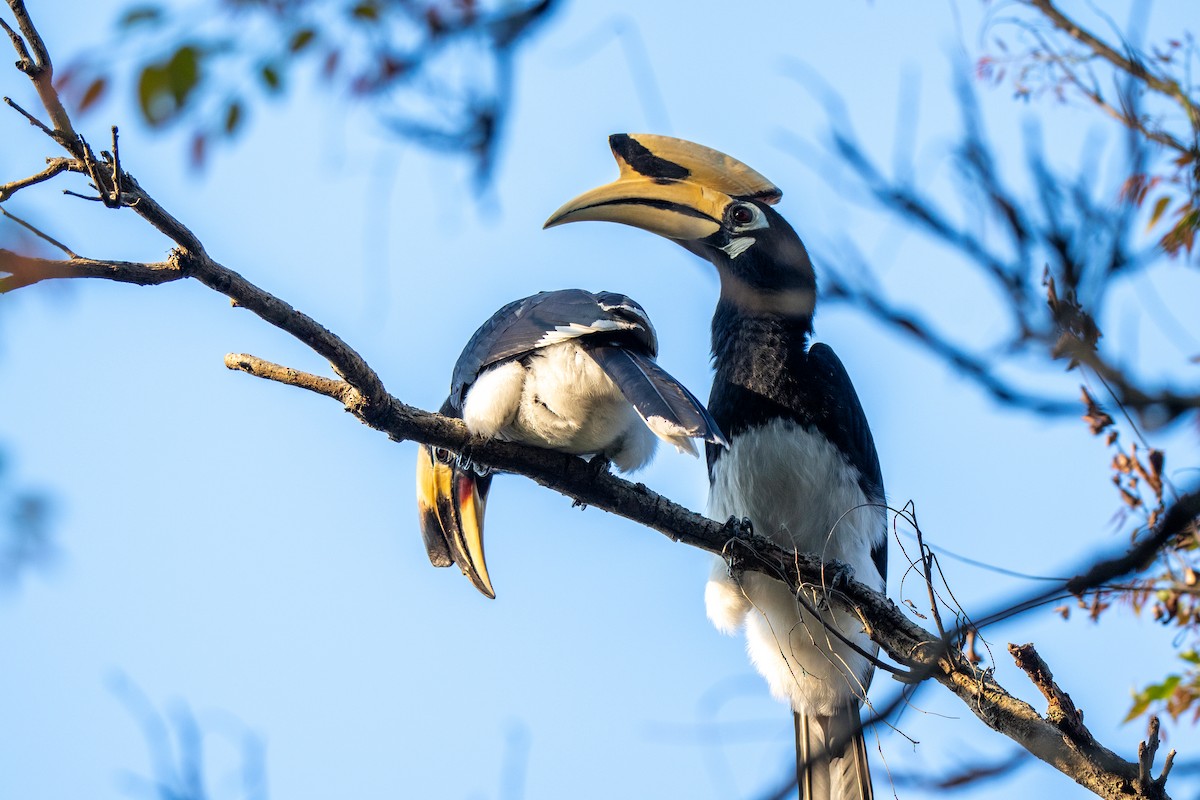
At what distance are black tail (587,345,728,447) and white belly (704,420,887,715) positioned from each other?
96 cm

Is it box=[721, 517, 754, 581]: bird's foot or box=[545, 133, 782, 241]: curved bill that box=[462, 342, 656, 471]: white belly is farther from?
box=[545, 133, 782, 241]: curved bill

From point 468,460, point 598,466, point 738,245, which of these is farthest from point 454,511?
point 738,245

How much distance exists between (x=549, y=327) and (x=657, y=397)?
53cm

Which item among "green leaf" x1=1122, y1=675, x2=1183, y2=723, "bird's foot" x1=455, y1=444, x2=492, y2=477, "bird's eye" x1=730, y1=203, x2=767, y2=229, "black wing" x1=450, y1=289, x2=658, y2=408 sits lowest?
"green leaf" x1=1122, y1=675, x2=1183, y2=723

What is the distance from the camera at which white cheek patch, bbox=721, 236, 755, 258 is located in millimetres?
4699

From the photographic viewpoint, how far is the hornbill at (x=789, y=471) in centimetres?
414

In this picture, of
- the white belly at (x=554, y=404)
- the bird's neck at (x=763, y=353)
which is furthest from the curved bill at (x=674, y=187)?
the white belly at (x=554, y=404)

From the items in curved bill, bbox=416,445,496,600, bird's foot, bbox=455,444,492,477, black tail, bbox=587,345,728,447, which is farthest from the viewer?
curved bill, bbox=416,445,496,600

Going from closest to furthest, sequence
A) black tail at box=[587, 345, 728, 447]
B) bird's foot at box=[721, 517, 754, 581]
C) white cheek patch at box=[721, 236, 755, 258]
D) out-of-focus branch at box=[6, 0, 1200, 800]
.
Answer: out-of-focus branch at box=[6, 0, 1200, 800]
black tail at box=[587, 345, 728, 447]
bird's foot at box=[721, 517, 754, 581]
white cheek patch at box=[721, 236, 755, 258]

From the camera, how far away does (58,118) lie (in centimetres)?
241

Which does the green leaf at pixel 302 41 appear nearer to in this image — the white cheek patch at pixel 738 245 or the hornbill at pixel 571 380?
the hornbill at pixel 571 380

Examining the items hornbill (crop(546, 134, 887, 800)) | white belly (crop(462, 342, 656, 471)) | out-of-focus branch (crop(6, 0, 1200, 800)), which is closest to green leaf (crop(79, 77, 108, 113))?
out-of-focus branch (crop(6, 0, 1200, 800))

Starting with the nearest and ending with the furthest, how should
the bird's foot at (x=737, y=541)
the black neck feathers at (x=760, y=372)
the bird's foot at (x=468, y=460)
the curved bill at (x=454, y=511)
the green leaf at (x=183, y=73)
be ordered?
the green leaf at (x=183, y=73)
the bird's foot at (x=468, y=460)
the bird's foot at (x=737, y=541)
the curved bill at (x=454, y=511)
the black neck feathers at (x=760, y=372)

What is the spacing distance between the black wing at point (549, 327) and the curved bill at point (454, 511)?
0.40 metres
